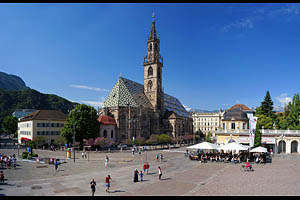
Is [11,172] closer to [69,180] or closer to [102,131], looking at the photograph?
[69,180]

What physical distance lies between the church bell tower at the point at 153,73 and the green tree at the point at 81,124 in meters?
43.8

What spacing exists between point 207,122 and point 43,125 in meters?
103

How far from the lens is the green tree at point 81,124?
173ft

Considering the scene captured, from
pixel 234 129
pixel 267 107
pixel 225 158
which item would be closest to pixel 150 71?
pixel 267 107

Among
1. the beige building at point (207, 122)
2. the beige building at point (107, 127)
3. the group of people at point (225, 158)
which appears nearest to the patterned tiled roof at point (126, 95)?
the beige building at point (107, 127)

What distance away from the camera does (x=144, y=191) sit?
17.9 metres

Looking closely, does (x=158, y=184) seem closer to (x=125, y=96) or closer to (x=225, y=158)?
(x=225, y=158)

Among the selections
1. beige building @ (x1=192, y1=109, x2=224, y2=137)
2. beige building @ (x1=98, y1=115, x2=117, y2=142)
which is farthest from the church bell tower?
beige building @ (x1=192, y1=109, x2=224, y2=137)

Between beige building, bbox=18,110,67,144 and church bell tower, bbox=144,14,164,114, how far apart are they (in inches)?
1670

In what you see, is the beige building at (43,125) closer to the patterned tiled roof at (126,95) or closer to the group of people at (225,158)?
the patterned tiled roof at (126,95)

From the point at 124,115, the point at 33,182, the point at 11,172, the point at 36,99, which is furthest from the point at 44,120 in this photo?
the point at 36,99

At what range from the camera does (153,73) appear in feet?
322

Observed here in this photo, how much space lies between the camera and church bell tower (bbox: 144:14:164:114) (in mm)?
97312
